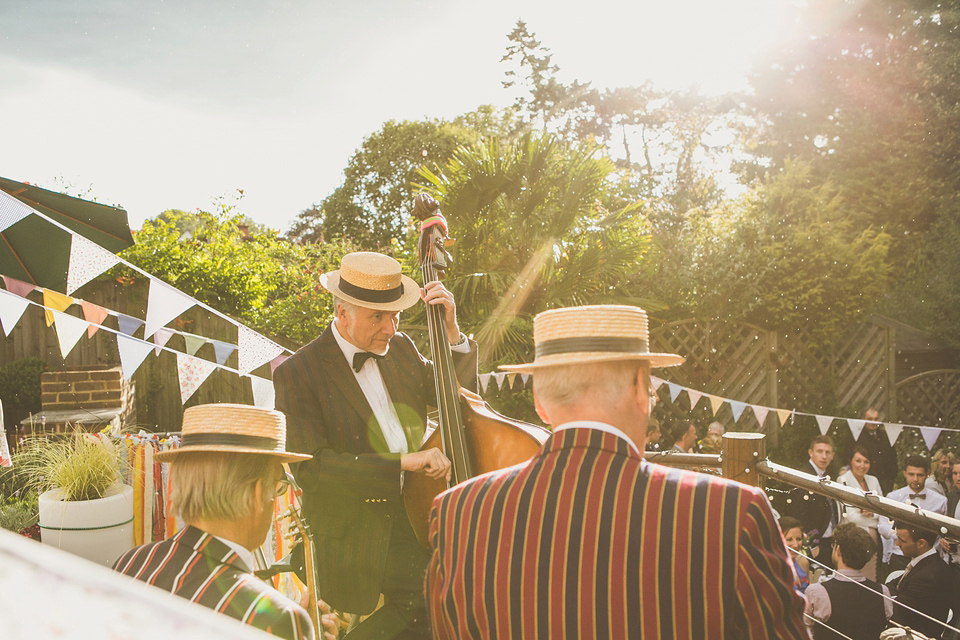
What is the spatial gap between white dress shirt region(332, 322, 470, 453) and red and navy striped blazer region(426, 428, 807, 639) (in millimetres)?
1222

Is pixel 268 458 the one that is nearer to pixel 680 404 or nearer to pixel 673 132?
pixel 680 404

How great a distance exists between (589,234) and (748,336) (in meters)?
2.76

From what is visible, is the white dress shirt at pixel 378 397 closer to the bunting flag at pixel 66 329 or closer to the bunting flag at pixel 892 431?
the bunting flag at pixel 66 329

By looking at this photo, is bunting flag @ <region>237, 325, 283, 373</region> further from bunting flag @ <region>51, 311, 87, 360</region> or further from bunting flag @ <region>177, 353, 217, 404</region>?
bunting flag @ <region>51, 311, 87, 360</region>

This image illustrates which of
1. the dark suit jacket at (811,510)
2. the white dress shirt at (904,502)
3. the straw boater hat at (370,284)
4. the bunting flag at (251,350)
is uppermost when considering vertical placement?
the straw boater hat at (370,284)

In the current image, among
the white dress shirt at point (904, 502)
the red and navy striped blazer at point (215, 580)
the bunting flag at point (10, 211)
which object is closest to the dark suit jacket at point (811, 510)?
the white dress shirt at point (904, 502)

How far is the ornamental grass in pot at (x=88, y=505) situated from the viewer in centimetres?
390

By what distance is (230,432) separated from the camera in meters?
1.62

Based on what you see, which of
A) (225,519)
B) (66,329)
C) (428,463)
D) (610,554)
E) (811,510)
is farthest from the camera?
(811,510)

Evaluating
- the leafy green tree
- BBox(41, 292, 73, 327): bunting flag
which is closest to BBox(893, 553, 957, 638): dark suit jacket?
the leafy green tree

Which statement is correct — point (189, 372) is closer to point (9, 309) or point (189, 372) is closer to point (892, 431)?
point (9, 309)

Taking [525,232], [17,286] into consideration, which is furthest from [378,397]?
[525,232]

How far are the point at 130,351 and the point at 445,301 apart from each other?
2777 mm

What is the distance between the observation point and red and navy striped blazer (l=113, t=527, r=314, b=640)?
1.31 m
